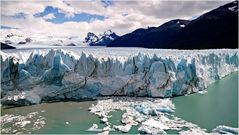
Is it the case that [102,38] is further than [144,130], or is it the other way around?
[102,38]

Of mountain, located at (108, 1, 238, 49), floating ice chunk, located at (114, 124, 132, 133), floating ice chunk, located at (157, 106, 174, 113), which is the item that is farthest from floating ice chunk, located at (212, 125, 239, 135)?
mountain, located at (108, 1, 238, 49)

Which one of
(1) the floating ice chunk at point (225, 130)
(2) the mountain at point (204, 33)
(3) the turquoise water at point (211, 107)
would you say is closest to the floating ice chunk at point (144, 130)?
(3) the turquoise water at point (211, 107)

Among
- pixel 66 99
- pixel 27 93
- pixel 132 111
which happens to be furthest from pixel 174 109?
pixel 27 93

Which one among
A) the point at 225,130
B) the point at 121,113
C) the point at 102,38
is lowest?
the point at 225,130

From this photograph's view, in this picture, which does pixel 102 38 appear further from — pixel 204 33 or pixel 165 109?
pixel 165 109

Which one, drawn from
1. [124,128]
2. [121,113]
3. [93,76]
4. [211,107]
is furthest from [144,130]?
[93,76]

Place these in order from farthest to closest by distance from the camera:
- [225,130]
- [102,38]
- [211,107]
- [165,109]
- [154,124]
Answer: [102,38]
[211,107]
[165,109]
[154,124]
[225,130]

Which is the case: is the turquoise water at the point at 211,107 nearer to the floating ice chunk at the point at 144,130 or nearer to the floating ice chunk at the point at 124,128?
the floating ice chunk at the point at 144,130

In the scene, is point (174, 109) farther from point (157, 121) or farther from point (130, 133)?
point (130, 133)
